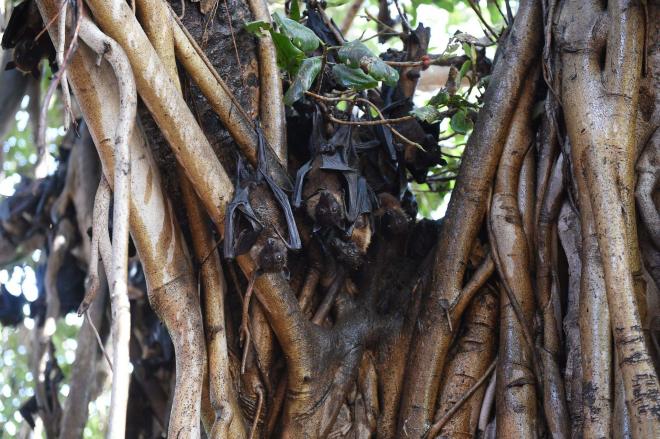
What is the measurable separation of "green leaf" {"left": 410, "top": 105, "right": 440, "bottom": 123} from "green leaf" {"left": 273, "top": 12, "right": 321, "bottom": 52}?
386 millimetres

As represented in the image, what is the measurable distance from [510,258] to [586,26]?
2.33ft

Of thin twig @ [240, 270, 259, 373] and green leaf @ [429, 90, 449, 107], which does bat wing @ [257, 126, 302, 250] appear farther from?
green leaf @ [429, 90, 449, 107]

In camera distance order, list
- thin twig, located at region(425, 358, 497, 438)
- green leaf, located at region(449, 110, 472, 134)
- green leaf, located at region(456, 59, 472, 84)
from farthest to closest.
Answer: green leaf, located at region(456, 59, 472, 84) → green leaf, located at region(449, 110, 472, 134) → thin twig, located at region(425, 358, 497, 438)

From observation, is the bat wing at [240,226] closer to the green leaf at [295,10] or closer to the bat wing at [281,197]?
the bat wing at [281,197]

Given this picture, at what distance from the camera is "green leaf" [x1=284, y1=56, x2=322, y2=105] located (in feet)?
8.25

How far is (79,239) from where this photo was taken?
3.96m

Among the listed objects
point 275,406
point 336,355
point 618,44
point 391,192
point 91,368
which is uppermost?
point 618,44

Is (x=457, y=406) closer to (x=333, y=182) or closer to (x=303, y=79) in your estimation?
(x=333, y=182)

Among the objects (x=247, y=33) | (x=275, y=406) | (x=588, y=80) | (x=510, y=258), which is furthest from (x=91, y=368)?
(x=588, y=80)

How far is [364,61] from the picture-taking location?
2.54 metres

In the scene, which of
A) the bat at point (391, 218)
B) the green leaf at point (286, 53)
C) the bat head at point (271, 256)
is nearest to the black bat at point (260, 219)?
the bat head at point (271, 256)

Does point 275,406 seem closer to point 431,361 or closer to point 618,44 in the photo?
point 431,361

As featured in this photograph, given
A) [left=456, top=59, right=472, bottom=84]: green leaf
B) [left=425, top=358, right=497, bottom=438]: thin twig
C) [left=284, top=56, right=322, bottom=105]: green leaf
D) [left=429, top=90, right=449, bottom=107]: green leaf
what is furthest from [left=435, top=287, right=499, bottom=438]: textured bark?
[left=456, top=59, right=472, bottom=84]: green leaf

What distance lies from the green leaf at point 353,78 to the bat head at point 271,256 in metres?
0.56
